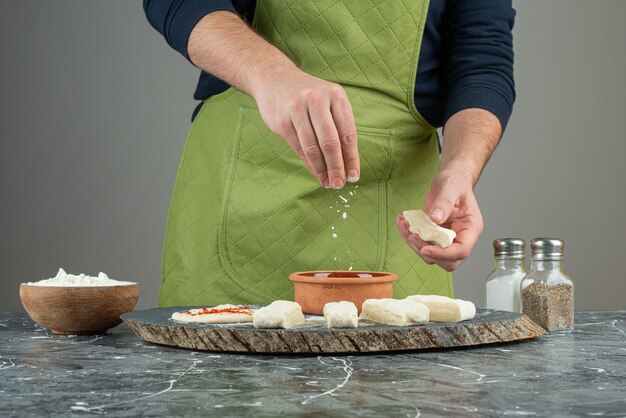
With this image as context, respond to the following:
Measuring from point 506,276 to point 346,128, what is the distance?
1.41 feet

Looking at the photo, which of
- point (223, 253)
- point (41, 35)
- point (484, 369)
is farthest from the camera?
point (41, 35)

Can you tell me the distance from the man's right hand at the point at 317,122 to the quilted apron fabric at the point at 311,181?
362mm

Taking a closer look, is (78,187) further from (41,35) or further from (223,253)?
(223,253)

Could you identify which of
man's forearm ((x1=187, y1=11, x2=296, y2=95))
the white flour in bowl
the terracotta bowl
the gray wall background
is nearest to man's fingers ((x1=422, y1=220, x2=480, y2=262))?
the terracotta bowl

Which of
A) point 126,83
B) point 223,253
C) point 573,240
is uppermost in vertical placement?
point 126,83

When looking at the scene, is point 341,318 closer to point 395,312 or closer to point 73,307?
point 395,312

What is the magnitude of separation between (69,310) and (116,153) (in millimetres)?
1966

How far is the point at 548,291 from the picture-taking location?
1306 mm

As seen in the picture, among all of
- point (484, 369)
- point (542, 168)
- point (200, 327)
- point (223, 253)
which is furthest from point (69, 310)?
point (542, 168)

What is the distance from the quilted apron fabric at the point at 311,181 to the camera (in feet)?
5.23

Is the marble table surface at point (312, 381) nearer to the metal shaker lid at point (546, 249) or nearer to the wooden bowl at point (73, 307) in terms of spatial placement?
the wooden bowl at point (73, 307)

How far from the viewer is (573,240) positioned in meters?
3.35

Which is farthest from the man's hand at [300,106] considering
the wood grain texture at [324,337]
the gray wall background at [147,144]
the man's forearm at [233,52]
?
the gray wall background at [147,144]

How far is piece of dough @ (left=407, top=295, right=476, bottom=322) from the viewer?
1.17 metres
